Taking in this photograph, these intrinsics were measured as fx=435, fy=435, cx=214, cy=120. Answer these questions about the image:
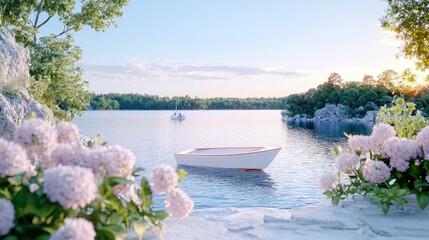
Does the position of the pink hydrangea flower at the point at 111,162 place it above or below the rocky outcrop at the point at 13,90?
below

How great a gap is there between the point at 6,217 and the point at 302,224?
2981 mm

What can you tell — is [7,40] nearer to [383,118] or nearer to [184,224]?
[184,224]

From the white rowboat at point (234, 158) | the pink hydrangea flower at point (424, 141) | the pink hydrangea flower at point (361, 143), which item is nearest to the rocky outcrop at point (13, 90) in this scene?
the pink hydrangea flower at point (361, 143)

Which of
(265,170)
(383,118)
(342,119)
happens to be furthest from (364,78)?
(383,118)

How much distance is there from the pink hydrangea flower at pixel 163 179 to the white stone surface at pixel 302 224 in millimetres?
460

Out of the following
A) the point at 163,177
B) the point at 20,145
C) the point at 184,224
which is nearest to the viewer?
the point at 20,145

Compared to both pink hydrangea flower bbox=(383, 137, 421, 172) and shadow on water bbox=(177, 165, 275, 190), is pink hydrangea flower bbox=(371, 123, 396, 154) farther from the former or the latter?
shadow on water bbox=(177, 165, 275, 190)

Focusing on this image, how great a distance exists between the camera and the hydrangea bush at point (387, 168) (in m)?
4.80

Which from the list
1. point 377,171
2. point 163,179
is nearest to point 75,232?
point 163,179

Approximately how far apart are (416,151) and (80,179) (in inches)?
157

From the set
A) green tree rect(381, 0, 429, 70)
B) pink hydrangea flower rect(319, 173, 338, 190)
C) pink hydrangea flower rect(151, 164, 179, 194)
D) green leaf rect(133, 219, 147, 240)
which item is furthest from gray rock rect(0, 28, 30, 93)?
green tree rect(381, 0, 429, 70)

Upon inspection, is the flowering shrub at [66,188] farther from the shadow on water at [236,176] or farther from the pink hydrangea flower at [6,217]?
the shadow on water at [236,176]

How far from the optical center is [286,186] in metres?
25.9

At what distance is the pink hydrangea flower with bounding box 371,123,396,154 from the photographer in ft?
16.9
